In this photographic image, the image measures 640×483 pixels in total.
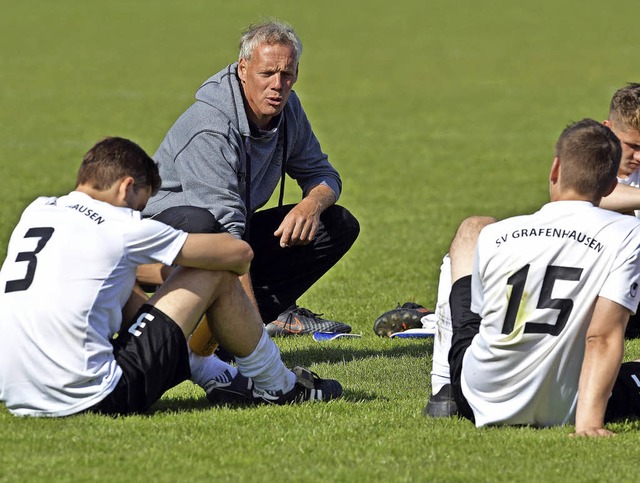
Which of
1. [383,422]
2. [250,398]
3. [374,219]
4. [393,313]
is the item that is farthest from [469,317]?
[374,219]

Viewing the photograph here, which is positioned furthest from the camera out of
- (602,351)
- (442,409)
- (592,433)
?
(442,409)

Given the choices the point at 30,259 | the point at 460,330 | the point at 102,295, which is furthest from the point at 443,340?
the point at 30,259

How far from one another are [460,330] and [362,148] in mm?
17112

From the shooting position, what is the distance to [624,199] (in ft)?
27.1

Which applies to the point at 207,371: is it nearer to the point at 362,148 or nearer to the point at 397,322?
the point at 397,322

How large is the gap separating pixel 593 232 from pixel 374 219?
9957mm

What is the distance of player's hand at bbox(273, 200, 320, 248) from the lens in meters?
7.86

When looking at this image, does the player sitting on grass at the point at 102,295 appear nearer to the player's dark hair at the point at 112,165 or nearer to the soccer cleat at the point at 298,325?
the player's dark hair at the point at 112,165

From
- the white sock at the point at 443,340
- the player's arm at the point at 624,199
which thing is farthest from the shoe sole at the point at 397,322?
the white sock at the point at 443,340

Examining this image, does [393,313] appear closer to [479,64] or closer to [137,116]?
[137,116]

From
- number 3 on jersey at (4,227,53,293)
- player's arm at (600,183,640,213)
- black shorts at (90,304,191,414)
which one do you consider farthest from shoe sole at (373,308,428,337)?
number 3 on jersey at (4,227,53,293)

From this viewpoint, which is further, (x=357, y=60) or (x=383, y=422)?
(x=357, y=60)

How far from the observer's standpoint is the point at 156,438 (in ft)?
18.6

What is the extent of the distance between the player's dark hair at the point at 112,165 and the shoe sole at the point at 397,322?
3483mm
